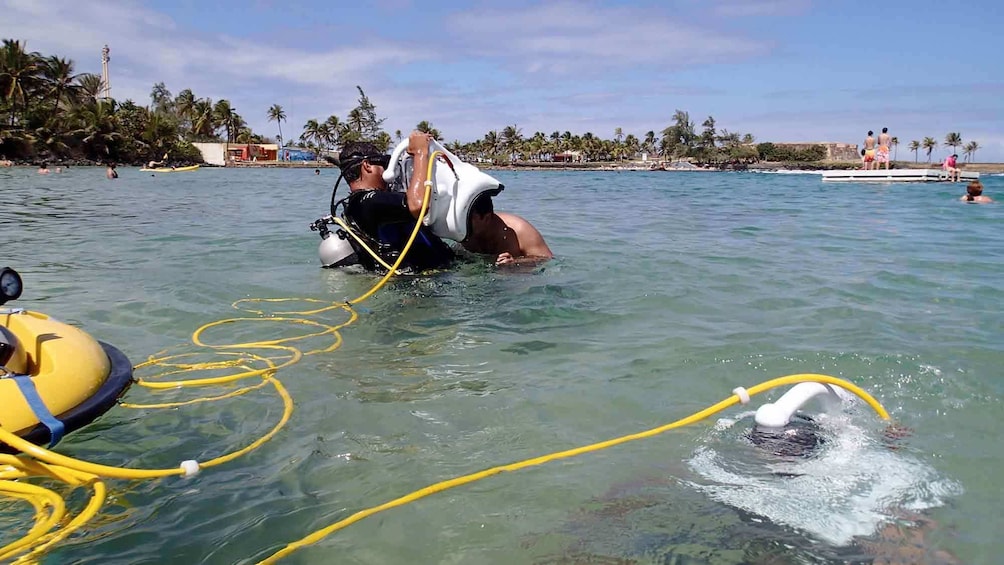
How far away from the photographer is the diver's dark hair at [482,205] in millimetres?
6727

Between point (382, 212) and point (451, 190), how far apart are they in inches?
29.2

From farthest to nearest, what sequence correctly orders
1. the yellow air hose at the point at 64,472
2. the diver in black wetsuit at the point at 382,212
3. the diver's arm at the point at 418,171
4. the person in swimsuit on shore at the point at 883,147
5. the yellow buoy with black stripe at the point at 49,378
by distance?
1. the person in swimsuit on shore at the point at 883,147
2. the diver in black wetsuit at the point at 382,212
3. the diver's arm at the point at 418,171
4. the yellow buoy with black stripe at the point at 49,378
5. the yellow air hose at the point at 64,472

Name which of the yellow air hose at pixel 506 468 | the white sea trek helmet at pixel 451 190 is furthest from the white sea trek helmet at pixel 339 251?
the yellow air hose at pixel 506 468

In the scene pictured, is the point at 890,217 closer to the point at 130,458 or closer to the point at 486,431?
the point at 486,431

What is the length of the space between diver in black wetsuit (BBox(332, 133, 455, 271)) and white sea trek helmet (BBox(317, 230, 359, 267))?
92 mm

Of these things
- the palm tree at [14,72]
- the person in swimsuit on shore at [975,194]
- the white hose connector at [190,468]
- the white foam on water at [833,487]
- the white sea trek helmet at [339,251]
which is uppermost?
the palm tree at [14,72]

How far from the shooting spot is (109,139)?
6216cm

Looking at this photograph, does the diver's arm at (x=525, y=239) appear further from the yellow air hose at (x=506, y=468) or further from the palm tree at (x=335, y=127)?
the palm tree at (x=335, y=127)

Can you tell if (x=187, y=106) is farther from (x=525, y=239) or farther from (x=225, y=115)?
(x=525, y=239)

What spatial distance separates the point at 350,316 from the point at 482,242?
2.12 meters

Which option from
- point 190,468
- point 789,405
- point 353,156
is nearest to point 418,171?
point 353,156

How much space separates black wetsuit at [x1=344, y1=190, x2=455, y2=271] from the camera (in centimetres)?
667

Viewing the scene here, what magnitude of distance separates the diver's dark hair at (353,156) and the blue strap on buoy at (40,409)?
4491mm

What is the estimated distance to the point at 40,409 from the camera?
2.76 meters
